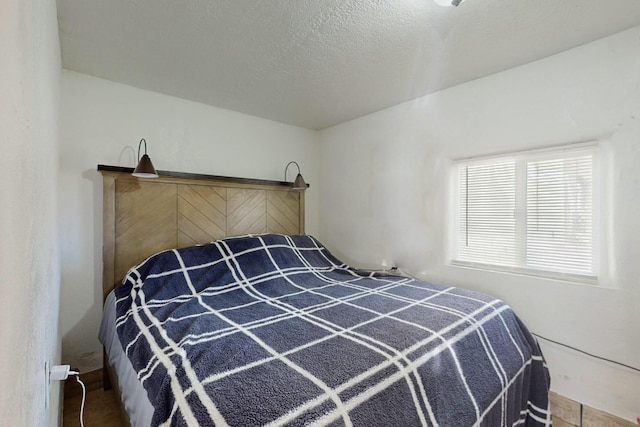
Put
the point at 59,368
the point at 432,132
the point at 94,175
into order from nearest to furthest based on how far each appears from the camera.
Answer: the point at 59,368
the point at 94,175
the point at 432,132

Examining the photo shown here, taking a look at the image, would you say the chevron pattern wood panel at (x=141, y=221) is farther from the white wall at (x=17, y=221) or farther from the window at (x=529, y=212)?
the window at (x=529, y=212)

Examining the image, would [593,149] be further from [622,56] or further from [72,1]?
[72,1]

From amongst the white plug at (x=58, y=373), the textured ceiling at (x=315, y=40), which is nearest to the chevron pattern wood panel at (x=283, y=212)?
the textured ceiling at (x=315, y=40)

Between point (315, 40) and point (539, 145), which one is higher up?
point (315, 40)

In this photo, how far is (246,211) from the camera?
2945 mm

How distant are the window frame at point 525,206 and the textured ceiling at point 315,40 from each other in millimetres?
640

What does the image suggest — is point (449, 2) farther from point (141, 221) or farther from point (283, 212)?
point (141, 221)

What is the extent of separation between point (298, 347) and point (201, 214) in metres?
1.86

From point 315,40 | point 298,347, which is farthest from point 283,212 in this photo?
point 298,347

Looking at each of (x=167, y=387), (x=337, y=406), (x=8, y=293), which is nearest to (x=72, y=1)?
(x=8, y=293)

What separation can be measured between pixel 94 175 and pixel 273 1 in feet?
6.01

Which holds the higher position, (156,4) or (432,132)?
(156,4)

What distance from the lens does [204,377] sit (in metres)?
0.98

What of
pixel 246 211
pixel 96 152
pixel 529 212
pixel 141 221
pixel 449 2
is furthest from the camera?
pixel 246 211
